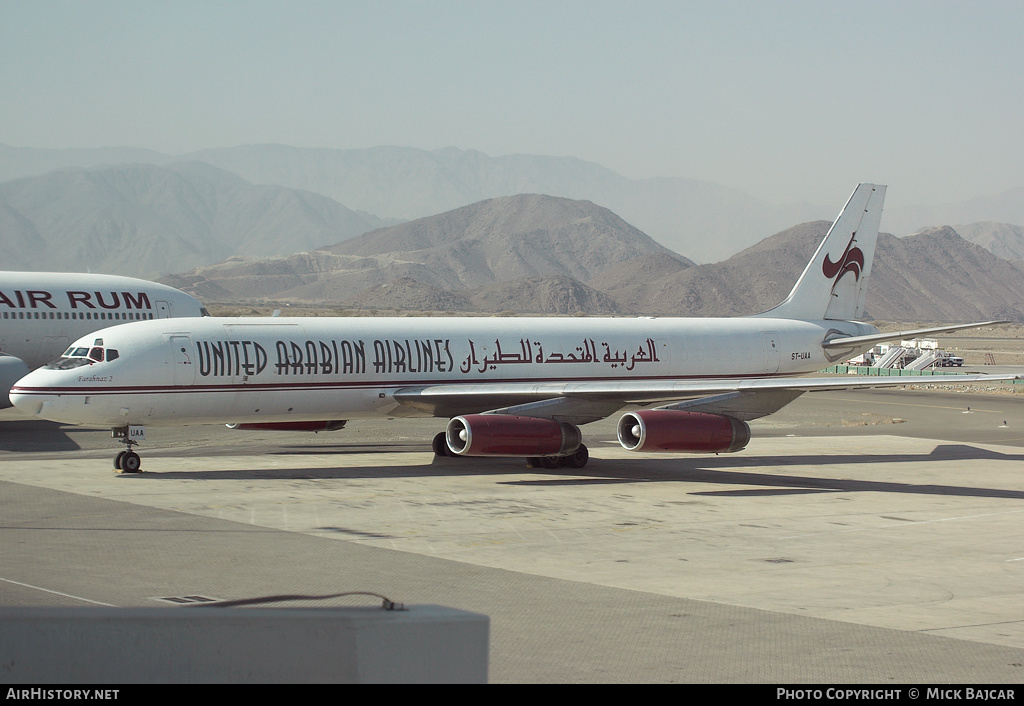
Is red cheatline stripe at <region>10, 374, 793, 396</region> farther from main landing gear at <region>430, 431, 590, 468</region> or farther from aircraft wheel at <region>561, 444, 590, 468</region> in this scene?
aircraft wheel at <region>561, 444, 590, 468</region>

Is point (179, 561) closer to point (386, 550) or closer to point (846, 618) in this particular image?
point (386, 550)

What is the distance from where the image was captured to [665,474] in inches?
1118

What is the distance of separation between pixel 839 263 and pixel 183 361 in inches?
866

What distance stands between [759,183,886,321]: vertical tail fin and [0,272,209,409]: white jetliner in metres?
24.9

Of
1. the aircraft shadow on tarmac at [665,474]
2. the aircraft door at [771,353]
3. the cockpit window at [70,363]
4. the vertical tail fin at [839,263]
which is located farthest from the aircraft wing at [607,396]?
the vertical tail fin at [839,263]

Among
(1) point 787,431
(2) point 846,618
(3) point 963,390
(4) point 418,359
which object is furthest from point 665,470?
(3) point 963,390

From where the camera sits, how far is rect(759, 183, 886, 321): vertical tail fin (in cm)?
3597

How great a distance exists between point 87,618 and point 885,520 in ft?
60.6

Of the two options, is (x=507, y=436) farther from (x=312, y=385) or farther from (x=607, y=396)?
(x=312, y=385)

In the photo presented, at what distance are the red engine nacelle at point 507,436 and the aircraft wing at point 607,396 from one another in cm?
72

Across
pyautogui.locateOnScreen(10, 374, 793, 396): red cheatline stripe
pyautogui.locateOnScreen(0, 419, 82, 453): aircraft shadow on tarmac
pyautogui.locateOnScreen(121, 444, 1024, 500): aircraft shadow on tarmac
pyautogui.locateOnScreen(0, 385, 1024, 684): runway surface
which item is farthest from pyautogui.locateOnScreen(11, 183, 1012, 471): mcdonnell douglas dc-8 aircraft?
pyautogui.locateOnScreen(0, 419, 82, 453): aircraft shadow on tarmac

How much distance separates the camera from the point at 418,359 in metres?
29.2

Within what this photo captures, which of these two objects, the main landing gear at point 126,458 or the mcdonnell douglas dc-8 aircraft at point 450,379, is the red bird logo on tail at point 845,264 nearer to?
the mcdonnell douglas dc-8 aircraft at point 450,379

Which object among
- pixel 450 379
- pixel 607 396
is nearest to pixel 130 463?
pixel 450 379
